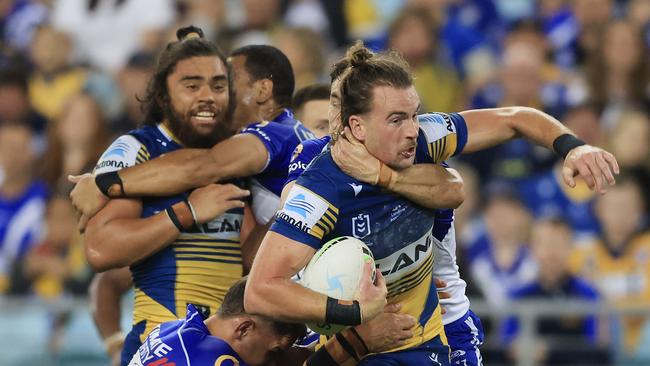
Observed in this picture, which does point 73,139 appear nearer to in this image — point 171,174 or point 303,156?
point 171,174

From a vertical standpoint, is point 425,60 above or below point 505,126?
above

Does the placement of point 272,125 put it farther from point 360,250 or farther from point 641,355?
point 641,355

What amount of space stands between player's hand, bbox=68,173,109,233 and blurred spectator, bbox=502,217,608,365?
476 cm

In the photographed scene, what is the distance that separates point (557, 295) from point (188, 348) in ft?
17.5

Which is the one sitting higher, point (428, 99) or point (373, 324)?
point (428, 99)

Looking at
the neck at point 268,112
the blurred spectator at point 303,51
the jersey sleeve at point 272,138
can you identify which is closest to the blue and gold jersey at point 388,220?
the jersey sleeve at point 272,138

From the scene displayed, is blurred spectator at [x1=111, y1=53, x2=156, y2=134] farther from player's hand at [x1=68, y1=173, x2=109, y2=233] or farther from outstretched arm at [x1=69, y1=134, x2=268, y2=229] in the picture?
outstretched arm at [x1=69, y1=134, x2=268, y2=229]

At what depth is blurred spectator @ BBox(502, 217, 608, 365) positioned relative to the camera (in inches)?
403

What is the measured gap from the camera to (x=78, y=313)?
11305mm

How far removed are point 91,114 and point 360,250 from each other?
8018 mm

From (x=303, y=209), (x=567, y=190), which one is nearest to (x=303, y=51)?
(x=567, y=190)

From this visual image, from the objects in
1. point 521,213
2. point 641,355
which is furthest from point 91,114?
point 641,355

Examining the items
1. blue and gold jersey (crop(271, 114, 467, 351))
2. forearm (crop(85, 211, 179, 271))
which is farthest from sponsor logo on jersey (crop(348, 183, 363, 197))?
forearm (crop(85, 211, 179, 271))

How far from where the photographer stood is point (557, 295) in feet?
34.6
